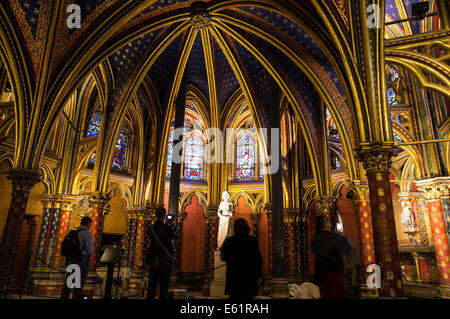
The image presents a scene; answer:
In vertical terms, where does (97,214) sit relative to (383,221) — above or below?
above

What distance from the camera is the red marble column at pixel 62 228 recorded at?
529 inches

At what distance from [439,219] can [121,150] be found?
14.8 metres

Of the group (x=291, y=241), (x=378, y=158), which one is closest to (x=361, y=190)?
(x=378, y=158)

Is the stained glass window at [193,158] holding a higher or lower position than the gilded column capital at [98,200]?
higher

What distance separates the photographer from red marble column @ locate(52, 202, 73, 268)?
13425mm

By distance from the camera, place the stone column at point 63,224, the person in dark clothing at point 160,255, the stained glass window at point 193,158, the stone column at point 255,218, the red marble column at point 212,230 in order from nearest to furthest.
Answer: the person in dark clothing at point 160,255, the stone column at point 63,224, the red marble column at point 212,230, the stone column at point 255,218, the stained glass window at point 193,158

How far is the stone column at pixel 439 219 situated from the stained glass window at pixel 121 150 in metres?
13.9

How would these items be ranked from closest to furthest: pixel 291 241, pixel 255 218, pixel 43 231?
pixel 43 231, pixel 291 241, pixel 255 218

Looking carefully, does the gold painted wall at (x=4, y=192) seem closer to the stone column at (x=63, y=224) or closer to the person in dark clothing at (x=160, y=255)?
the stone column at (x=63, y=224)

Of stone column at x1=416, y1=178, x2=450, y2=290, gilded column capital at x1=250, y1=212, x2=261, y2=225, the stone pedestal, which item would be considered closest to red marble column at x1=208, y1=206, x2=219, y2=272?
gilded column capital at x1=250, y1=212, x2=261, y2=225

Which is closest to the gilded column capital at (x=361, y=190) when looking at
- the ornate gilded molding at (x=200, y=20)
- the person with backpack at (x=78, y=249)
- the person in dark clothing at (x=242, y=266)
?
the ornate gilded molding at (x=200, y=20)

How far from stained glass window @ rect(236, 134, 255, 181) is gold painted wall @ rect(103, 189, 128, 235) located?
259 inches

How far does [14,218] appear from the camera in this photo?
354 inches

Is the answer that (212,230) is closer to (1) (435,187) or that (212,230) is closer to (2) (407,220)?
(2) (407,220)
